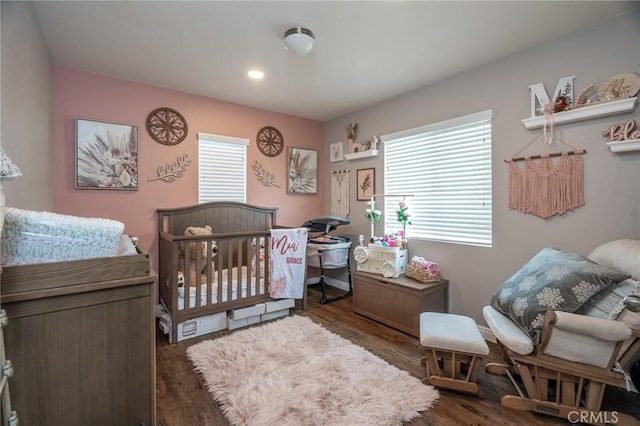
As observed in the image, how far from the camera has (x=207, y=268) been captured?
2537 mm

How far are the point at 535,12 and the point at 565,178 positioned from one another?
1141 mm

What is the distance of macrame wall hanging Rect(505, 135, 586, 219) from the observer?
6.58 ft

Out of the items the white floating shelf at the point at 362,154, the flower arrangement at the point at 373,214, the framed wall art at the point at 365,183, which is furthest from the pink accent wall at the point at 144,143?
the flower arrangement at the point at 373,214

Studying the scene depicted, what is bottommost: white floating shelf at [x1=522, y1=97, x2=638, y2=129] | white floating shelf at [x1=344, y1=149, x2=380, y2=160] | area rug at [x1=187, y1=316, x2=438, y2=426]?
area rug at [x1=187, y1=316, x2=438, y2=426]

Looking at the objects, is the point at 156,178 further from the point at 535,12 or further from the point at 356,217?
the point at 535,12

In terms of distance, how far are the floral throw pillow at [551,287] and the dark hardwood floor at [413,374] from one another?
1.53ft

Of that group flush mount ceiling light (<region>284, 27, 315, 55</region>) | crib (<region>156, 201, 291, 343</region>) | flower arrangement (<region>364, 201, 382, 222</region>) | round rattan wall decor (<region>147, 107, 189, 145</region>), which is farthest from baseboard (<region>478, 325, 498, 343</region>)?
round rattan wall decor (<region>147, 107, 189, 145</region>)

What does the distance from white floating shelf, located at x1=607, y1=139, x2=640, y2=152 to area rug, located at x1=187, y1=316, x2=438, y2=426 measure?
76.3 inches

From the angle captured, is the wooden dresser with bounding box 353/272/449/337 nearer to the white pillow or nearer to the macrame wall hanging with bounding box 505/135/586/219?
the macrame wall hanging with bounding box 505/135/586/219

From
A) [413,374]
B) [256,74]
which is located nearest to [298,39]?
[256,74]

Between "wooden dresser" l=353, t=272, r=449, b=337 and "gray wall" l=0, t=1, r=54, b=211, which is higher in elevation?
"gray wall" l=0, t=1, r=54, b=211

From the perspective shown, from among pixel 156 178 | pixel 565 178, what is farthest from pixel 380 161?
pixel 156 178

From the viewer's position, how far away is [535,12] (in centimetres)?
180

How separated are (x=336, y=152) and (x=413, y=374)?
2.91 metres
